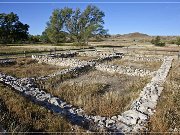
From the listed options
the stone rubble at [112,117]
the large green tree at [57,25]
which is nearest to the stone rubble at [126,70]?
the stone rubble at [112,117]

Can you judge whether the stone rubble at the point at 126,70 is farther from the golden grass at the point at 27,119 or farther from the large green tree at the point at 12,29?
the large green tree at the point at 12,29

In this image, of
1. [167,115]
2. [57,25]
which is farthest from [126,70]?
[57,25]

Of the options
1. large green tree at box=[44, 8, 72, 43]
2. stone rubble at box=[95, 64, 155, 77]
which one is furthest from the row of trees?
stone rubble at box=[95, 64, 155, 77]

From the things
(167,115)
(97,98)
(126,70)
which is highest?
(167,115)

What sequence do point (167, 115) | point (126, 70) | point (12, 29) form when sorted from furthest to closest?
point (12, 29) < point (126, 70) < point (167, 115)

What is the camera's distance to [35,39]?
89688 millimetres

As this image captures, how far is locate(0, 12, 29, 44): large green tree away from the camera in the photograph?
76750 mm

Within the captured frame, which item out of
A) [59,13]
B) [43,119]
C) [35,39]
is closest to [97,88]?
[43,119]

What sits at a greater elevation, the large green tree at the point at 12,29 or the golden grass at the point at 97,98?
the large green tree at the point at 12,29

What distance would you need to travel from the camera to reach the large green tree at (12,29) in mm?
76750

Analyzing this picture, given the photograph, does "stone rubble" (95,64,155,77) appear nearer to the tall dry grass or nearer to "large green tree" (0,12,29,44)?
the tall dry grass

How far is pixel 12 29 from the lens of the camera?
78812 mm

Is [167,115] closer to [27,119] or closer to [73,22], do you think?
[27,119]

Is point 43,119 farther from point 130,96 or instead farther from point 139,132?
point 130,96
